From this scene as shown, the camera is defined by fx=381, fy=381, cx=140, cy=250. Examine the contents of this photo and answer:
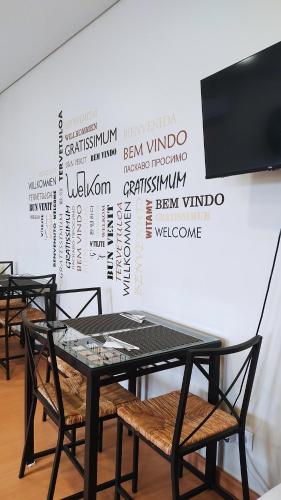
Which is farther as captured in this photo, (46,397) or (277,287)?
(46,397)

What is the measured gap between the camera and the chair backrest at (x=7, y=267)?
4.51 m

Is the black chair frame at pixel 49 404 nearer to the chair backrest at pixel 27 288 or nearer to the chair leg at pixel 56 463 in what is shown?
the chair leg at pixel 56 463

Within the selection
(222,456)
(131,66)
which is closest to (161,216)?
A: (131,66)

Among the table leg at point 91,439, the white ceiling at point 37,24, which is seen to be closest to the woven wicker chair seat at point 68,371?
the table leg at point 91,439

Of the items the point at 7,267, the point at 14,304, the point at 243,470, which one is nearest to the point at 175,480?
the point at 243,470

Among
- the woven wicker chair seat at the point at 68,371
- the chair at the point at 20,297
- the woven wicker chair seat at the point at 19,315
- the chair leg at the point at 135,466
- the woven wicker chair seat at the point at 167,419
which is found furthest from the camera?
the woven wicker chair seat at the point at 19,315

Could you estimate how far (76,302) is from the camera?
323 cm

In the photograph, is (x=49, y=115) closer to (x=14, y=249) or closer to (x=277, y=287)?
(x=14, y=249)

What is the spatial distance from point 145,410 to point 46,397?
504mm

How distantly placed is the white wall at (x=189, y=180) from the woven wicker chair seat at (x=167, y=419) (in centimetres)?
28

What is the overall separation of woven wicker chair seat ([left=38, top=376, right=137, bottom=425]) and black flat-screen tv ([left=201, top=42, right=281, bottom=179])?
1176mm

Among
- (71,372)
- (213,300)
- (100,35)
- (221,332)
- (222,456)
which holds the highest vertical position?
(100,35)

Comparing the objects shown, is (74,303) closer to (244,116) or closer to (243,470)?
(243,470)

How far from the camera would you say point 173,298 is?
2.28m
